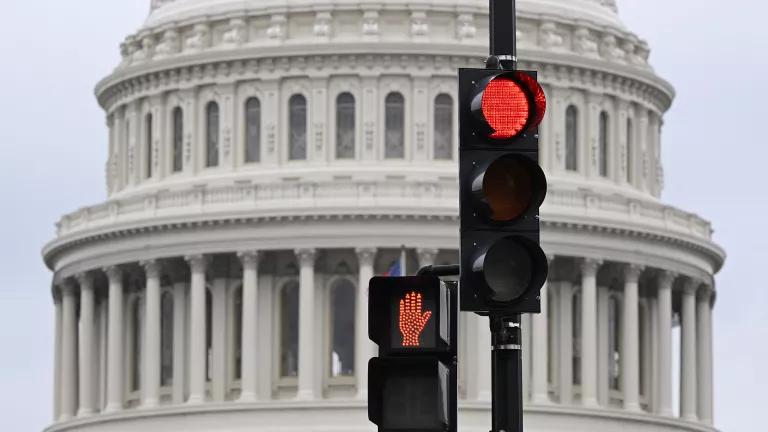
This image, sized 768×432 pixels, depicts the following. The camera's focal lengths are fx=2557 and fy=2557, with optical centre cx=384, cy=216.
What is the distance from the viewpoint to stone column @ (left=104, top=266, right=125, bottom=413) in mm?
102750

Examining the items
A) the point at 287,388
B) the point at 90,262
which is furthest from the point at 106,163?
the point at 287,388

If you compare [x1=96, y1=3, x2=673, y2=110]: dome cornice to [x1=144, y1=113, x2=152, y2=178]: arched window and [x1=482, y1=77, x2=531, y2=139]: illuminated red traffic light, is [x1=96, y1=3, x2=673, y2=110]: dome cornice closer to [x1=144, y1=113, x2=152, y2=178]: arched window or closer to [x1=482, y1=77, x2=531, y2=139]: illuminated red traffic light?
[x1=144, y1=113, x2=152, y2=178]: arched window

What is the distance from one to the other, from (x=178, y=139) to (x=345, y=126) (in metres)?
7.44

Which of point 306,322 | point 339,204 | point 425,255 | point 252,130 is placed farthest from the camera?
point 252,130

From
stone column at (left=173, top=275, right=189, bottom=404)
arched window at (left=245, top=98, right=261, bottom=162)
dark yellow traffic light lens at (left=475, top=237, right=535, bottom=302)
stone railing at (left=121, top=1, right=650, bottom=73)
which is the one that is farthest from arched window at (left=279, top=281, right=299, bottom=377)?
dark yellow traffic light lens at (left=475, top=237, right=535, bottom=302)

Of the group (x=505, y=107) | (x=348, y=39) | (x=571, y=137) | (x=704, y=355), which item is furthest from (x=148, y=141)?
(x=505, y=107)

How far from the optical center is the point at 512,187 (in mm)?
15500

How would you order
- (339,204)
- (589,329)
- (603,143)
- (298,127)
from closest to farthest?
(339,204), (589,329), (298,127), (603,143)

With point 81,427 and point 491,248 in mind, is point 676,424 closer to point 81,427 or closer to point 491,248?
point 81,427

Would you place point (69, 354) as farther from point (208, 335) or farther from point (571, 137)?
point (571, 137)

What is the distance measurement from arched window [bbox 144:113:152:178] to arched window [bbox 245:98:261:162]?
4.99m

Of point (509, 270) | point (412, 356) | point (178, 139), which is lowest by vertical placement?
point (412, 356)

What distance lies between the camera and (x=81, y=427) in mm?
103688

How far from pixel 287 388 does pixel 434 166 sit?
10.5 metres
